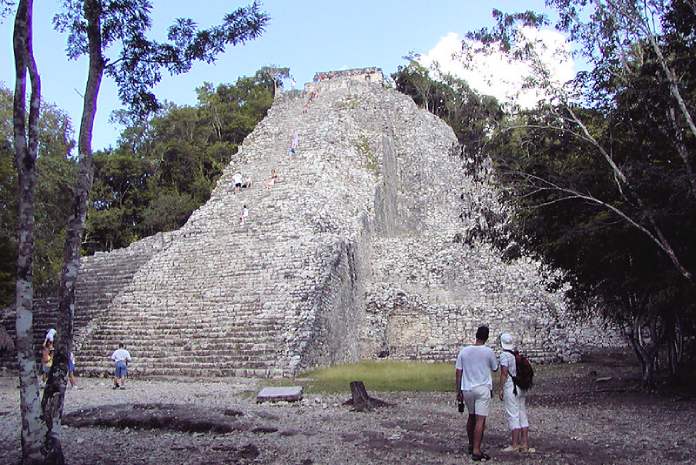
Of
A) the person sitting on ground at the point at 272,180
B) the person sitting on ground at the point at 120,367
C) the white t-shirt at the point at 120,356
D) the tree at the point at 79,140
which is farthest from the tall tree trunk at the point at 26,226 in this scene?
the person sitting on ground at the point at 272,180

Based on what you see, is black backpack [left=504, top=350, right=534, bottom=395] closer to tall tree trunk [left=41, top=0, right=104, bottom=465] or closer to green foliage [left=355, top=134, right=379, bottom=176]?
tall tree trunk [left=41, top=0, right=104, bottom=465]

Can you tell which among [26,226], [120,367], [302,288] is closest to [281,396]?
[120,367]

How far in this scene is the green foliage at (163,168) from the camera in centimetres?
3284

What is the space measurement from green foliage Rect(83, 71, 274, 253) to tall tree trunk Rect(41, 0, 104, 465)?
1054 inches

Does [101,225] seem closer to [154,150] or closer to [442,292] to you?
[154,150]

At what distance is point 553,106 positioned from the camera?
10.5m

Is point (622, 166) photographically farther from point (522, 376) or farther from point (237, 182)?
point (237, 182)

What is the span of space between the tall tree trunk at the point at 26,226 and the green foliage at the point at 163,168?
27330 millimetres

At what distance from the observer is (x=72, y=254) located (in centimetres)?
553

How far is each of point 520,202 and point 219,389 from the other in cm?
652

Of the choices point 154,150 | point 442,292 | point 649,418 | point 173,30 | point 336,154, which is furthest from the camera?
point 154,150

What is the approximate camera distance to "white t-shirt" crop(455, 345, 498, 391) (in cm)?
609

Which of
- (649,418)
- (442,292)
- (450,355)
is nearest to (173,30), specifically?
(649,418)

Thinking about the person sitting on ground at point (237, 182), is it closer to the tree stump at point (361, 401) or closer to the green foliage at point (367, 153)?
the green foliage at point (367, 153)
